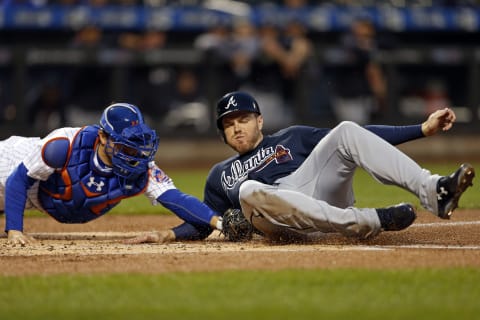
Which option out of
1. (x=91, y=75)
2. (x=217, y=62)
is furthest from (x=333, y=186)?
(x=91, y=75)

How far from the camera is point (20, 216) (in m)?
6.27

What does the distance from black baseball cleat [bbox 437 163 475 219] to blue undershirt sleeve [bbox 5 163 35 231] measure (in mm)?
2628

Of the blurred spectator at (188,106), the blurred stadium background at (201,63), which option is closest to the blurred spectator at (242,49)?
the blurred stadium background at (201,63)

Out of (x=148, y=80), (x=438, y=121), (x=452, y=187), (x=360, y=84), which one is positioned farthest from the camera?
(x=360, y=84)

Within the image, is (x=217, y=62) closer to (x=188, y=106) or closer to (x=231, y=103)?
(x=188, y=106)

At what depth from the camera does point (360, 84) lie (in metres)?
15.5

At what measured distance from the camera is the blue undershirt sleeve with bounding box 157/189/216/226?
20.6 ft

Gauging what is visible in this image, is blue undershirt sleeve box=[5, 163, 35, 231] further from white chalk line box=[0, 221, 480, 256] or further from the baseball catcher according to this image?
white chalk line box=[0, 221, 480, 256]

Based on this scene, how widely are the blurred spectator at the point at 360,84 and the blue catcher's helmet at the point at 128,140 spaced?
9.42m

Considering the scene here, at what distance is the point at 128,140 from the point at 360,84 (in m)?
9.85

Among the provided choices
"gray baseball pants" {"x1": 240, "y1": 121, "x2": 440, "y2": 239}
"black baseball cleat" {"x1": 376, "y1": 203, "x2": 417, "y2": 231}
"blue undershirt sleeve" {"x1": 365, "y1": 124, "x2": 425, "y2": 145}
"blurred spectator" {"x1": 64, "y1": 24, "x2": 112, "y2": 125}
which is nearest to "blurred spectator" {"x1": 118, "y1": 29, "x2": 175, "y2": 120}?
"blurred spectator" {"x1": 64, "y1": 24, "x2": 112, "y2": 125}

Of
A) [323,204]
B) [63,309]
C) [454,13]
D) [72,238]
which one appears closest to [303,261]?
[323,204]

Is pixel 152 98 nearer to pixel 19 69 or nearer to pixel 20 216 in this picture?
pixel 19 69

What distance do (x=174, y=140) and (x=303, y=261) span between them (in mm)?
10104
